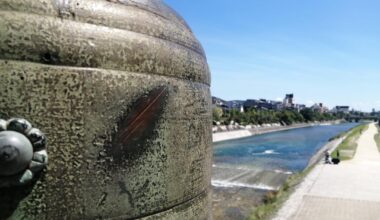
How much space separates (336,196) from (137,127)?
1598 centimetres

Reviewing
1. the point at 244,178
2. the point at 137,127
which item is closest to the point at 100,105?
the point at 137,127

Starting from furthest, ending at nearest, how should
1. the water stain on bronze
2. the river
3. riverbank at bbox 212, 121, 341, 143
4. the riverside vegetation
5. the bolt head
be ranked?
the riverside vegetation → riverbank at bbox 212, 121, 341, 143 → the river → the water stain on bronze → the bolt head

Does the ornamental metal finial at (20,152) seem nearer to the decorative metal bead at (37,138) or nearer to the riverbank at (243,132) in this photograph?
the decorative metal bead at (37,138)

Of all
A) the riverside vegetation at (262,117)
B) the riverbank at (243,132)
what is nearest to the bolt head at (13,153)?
the riverside vegetation at (262,117)

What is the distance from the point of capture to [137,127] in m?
1.13

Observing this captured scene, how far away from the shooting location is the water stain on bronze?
110 centimetres

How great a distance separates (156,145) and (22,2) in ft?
1.68

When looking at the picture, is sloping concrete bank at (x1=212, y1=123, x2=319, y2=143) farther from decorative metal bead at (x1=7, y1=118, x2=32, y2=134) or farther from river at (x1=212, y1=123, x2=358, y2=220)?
decorative metal bead at (x1=7, y1=118, x2=32, y2=134)

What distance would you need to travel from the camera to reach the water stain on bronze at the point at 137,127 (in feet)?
3.61

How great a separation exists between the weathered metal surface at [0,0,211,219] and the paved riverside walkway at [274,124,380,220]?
11730mm

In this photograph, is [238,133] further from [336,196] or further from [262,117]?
[336,196]

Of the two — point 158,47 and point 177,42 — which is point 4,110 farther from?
point 177,42

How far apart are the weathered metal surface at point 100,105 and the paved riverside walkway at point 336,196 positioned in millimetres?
11730

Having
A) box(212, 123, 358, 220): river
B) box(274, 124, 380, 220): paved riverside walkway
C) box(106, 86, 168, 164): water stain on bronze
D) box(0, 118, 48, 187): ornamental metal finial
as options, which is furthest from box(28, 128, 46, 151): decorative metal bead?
box(212, 123, 358, 220): river
